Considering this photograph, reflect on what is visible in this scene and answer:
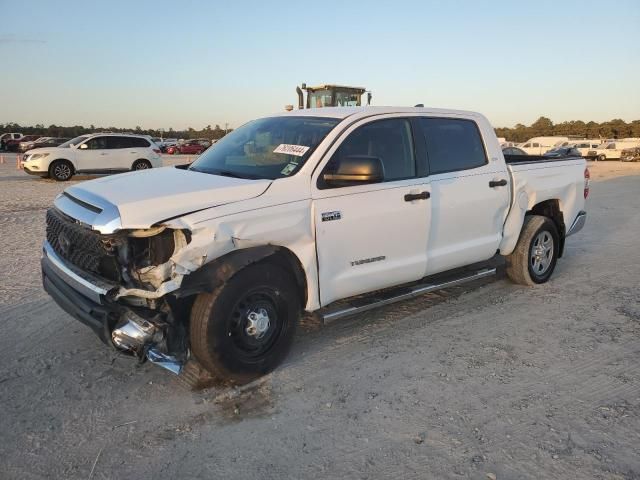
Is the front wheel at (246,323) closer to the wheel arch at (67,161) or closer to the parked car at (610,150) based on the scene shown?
the wheel arch at (67,161)

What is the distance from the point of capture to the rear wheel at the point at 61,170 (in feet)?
59.8

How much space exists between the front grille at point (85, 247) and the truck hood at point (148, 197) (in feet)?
0.32

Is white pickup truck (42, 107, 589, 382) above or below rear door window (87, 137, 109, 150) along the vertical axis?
below

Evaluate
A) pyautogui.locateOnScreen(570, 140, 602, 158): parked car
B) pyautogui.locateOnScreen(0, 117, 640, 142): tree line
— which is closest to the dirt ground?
pyautogui.locateOnScreen(570, 140, 602, 158): parked car

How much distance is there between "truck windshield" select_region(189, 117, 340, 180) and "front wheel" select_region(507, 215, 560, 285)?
274 centimetres

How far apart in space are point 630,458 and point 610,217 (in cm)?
972

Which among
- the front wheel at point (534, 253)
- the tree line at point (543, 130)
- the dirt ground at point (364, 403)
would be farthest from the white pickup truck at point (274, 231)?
the tree line at point (543, 130)

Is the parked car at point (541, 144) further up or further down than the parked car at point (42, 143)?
further down

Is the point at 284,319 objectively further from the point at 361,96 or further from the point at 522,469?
the point at 361,96

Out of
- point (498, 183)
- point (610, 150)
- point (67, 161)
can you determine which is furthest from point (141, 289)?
point (610, 150)

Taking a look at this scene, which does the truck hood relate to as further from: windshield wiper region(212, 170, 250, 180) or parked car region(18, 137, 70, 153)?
parked car region(18, 137, 70, 153)

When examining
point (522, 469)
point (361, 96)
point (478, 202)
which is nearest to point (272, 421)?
point (522, 469)

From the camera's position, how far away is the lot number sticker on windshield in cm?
405

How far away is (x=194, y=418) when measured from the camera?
3299 mm
